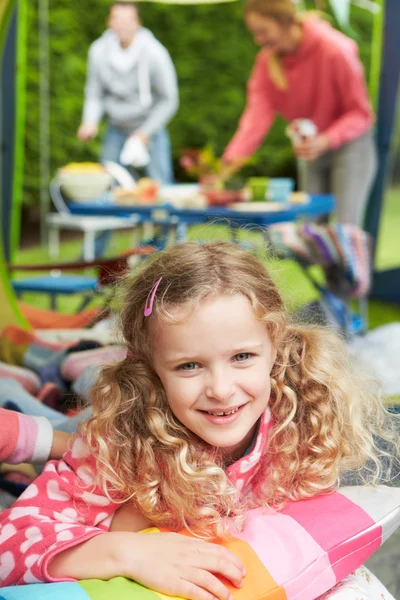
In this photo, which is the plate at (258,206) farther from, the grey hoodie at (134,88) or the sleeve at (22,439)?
the sleeve at (22,439)

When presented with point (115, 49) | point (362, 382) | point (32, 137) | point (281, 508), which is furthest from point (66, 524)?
point (32, 137)

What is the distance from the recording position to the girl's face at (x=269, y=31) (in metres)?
5.39

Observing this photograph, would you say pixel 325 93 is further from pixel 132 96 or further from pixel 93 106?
pixel 93 106

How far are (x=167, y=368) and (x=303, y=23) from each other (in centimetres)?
→ 449

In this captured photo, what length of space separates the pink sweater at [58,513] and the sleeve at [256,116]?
4.70 meters

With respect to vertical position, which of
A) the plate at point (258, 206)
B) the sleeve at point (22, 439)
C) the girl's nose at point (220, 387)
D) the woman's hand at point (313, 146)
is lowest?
the plate at point (258, 206)

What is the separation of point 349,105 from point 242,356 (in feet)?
13.5

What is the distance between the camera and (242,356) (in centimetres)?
140

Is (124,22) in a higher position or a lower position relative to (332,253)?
higher

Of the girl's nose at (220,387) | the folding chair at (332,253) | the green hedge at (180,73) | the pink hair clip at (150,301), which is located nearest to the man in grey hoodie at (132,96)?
the green hedge at (180,73)

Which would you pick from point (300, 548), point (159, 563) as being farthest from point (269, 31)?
point (159, 563)

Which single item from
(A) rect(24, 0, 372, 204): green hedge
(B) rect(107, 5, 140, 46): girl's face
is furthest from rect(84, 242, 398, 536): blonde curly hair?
(A) rect(24, 0, 372, 204): green hedge

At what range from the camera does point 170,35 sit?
773cm

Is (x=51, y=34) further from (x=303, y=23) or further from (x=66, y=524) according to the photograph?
(x=66, y=524)
